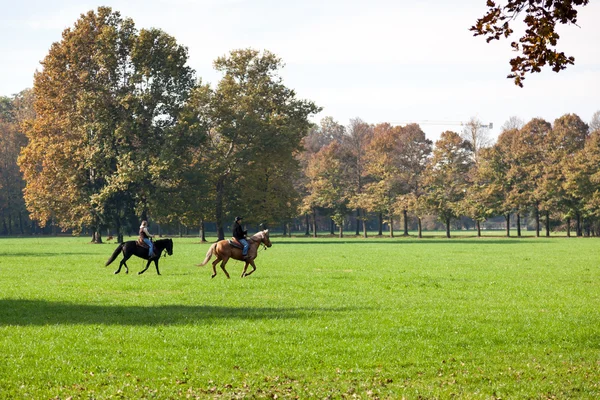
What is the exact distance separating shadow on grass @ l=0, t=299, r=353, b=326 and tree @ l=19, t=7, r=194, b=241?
152 ft

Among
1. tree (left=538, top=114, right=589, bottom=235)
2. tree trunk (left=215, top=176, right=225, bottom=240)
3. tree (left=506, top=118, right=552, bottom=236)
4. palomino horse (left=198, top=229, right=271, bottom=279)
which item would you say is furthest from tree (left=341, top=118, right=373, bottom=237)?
palomino horse (left=198, top=229, right=271, bottom=279)

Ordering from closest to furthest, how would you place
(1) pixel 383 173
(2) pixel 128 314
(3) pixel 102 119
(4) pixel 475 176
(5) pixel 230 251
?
(2) pixel 128 314 → (5) pixel 230 251 → (3) pixel 102 119 → (4) pixel 475 176 → (1) pixel 383 173

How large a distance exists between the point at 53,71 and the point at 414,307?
199 feet

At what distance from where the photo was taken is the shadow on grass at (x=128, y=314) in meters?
17.2

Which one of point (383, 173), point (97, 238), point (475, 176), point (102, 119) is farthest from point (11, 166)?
point (475, 176)

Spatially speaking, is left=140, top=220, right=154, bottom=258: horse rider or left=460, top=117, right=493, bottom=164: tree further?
left=460, top=117, right=493, bottom=164: tree

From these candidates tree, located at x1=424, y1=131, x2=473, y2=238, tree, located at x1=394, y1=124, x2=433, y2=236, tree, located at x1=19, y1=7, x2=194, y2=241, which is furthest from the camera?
tree, located at x1=394, y1=124, x2=433, y2=236

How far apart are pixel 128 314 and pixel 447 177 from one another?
82870 mm

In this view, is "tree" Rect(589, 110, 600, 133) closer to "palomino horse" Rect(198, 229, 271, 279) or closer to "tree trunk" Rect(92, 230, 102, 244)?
"tree trunk" Rect(92, 230, 102, 244)

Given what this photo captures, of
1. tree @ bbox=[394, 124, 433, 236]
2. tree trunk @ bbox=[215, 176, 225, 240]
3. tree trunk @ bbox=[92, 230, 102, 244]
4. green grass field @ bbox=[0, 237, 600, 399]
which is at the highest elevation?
tree @ bbox=[394, 124, 433, 236]

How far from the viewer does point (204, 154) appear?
256ft

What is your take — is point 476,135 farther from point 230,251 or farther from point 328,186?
point 230,251

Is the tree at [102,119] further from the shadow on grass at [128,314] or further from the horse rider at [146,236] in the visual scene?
the shadow on grass at [128,314]

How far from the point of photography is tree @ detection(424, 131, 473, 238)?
97062 millimetres
